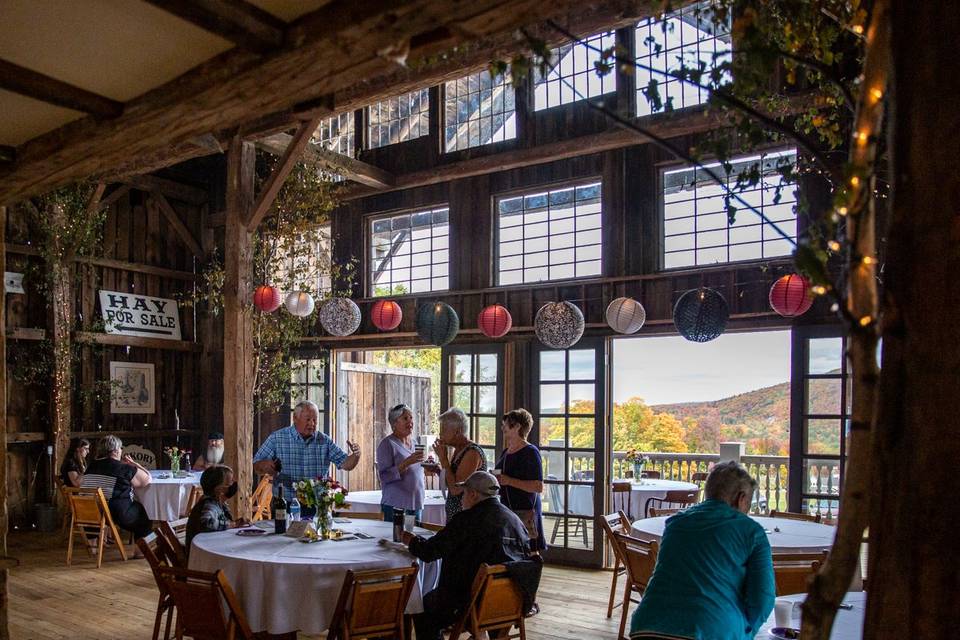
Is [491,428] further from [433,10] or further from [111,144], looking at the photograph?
[433,10]

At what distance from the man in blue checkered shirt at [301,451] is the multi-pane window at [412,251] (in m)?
3.57

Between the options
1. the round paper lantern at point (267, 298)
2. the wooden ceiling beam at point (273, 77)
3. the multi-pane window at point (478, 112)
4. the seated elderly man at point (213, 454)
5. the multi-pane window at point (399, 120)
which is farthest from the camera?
the multi-pane window at point (399, 120)

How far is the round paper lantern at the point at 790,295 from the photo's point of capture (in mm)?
6352

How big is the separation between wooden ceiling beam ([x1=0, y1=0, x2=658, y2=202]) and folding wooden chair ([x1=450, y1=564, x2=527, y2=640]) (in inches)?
99.3

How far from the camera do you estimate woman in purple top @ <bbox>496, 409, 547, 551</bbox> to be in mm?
5824

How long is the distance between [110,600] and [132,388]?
5.17m

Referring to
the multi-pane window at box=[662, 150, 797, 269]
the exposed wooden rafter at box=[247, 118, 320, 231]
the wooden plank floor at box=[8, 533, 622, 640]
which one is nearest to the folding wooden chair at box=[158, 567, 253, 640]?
the wooden plank floor at box=[8, 533, 622, 640]

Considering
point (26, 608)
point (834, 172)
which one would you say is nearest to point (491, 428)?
point (26, 608)

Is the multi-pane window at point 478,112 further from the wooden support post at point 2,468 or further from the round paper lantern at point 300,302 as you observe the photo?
the wooden support post at point 2,468

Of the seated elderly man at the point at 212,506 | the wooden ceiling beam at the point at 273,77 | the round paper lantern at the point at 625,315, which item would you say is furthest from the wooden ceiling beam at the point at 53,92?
the round paper lantern at the point at 625,315

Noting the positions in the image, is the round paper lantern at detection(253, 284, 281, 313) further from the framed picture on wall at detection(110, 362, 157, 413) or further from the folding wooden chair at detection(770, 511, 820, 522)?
the folding wooden chair at detection(770, 511, 820, 522)

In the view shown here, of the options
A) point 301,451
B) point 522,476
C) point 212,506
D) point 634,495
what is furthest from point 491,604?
point 634,495

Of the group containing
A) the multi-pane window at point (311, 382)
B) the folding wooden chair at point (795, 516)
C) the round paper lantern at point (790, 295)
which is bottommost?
the folding wooden chair at point (795, 516)

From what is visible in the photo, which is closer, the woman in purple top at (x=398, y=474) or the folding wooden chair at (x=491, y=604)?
the folding wooden chair at (x=491, y=604)
